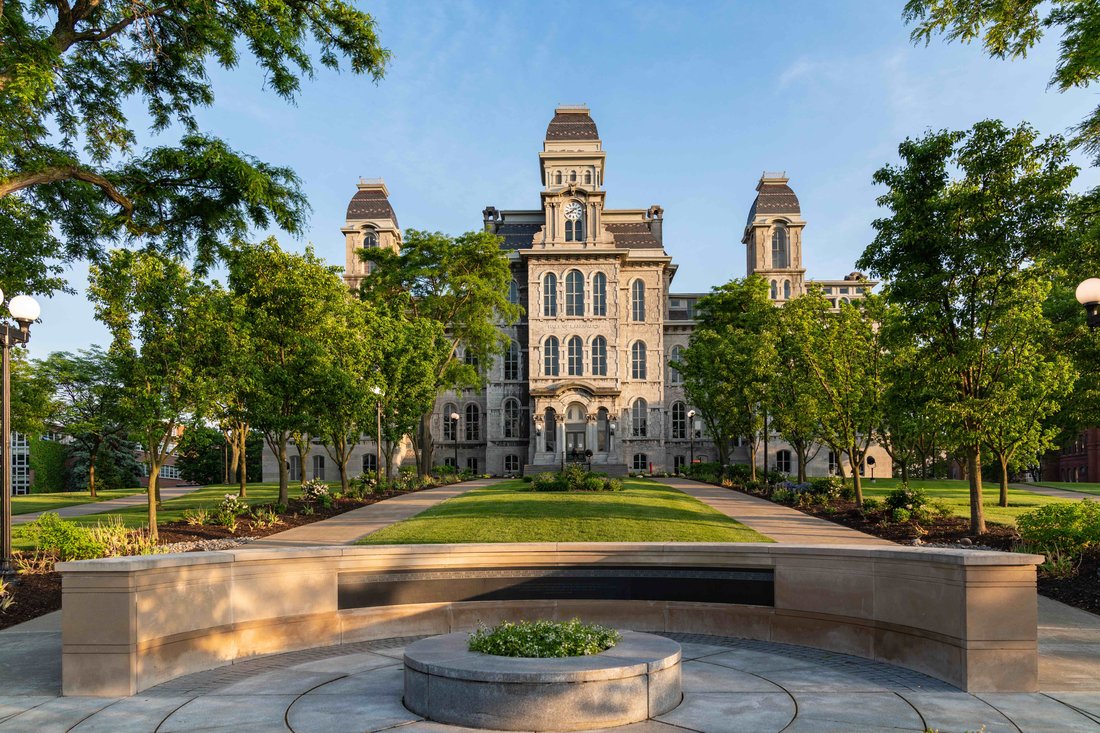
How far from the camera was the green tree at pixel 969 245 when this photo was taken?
58.3 feet

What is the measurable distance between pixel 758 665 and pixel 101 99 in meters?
14.9

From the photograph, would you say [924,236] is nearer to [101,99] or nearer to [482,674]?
[482,674]

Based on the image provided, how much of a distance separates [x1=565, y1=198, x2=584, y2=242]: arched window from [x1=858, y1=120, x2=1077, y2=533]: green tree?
130 feet

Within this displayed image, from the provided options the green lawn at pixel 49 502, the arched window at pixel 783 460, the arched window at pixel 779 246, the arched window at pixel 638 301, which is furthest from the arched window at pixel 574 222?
the green lawn at pixel 49 502

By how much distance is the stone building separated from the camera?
56.5 metres

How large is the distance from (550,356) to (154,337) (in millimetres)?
39435

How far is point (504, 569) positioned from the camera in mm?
9789

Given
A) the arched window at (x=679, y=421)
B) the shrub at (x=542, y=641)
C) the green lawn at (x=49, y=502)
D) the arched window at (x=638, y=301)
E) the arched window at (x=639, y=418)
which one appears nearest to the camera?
the shrub at (x=542, y=641)

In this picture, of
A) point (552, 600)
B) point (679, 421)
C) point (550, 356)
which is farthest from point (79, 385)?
point (552, 600)

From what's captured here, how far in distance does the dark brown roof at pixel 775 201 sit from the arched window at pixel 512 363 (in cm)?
2472

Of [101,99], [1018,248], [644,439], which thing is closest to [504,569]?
[101,99]

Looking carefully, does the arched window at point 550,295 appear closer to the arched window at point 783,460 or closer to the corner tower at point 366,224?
the corner tower at point 366,224

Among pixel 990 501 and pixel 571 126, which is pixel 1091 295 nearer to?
pixel 990 501

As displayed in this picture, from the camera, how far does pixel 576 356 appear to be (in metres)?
57.2
